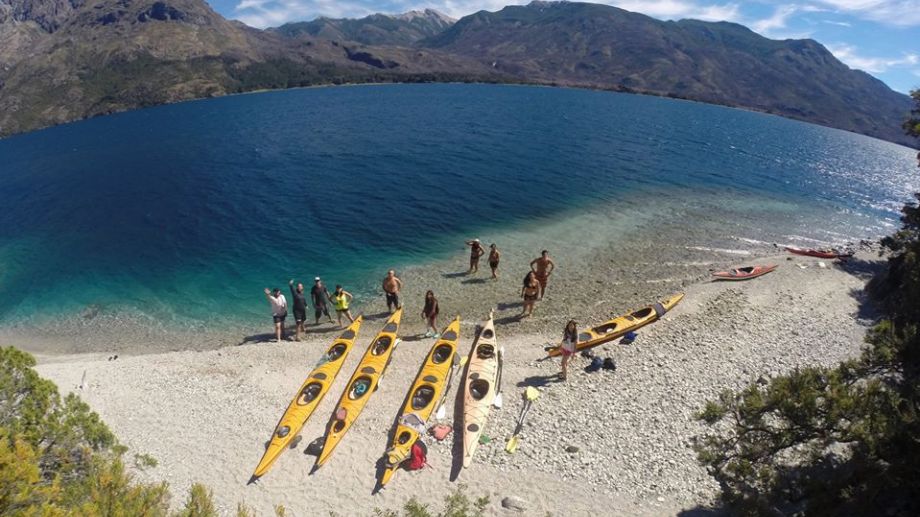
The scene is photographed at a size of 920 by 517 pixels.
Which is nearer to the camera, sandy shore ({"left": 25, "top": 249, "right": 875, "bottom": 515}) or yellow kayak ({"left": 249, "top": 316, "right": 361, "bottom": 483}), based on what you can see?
sandy shore ({"left": 25, "top": 249, "right": 875, "bottom": 515})

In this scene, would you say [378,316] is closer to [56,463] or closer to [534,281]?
[534,281]

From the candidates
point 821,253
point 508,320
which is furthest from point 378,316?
point 821,253

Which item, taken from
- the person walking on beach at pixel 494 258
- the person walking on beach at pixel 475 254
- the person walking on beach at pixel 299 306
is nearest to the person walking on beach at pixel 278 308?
the person walking on beach at pixel 299 306

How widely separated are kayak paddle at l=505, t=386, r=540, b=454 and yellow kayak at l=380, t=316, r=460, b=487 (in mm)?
2879

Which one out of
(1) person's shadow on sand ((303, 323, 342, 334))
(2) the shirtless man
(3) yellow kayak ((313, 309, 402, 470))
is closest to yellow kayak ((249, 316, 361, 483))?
(3) yellow kayak ((313, 309, 402, 470))

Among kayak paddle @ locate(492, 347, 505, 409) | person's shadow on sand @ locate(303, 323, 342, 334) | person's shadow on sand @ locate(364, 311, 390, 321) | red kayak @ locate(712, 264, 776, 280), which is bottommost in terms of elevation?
person's shadow on sand @ locate(303, 323, 342, 334)

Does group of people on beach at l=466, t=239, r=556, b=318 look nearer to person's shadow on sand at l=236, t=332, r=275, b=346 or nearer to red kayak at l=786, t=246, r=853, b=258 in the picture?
person's shadow on sand at l=236, t=332, r=275, b=346

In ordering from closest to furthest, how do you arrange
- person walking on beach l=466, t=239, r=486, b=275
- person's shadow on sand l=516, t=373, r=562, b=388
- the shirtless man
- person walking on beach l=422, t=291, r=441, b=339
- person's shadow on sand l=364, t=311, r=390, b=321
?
person's shadow on sand l=516, t=373, r=562, b=388
person walking on beach l=422, t=291, r=441, b=339
the shirtless man
person's shadow on sand l=364, t=311, r=390, b=321
person walking on beach l=466, t=239, r=486, b=275

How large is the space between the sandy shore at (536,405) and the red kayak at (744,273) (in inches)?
46.9

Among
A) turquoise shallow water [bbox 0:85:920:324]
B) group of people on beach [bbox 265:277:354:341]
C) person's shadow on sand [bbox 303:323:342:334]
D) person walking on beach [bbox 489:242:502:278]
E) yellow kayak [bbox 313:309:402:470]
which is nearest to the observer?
yellow kayak [bbox 313:309:402:470]

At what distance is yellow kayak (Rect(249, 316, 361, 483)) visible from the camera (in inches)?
533

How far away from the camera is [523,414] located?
584 inches

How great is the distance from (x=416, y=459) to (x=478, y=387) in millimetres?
3644

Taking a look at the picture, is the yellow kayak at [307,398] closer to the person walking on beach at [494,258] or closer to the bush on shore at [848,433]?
the person walking on beach at [494,258]
